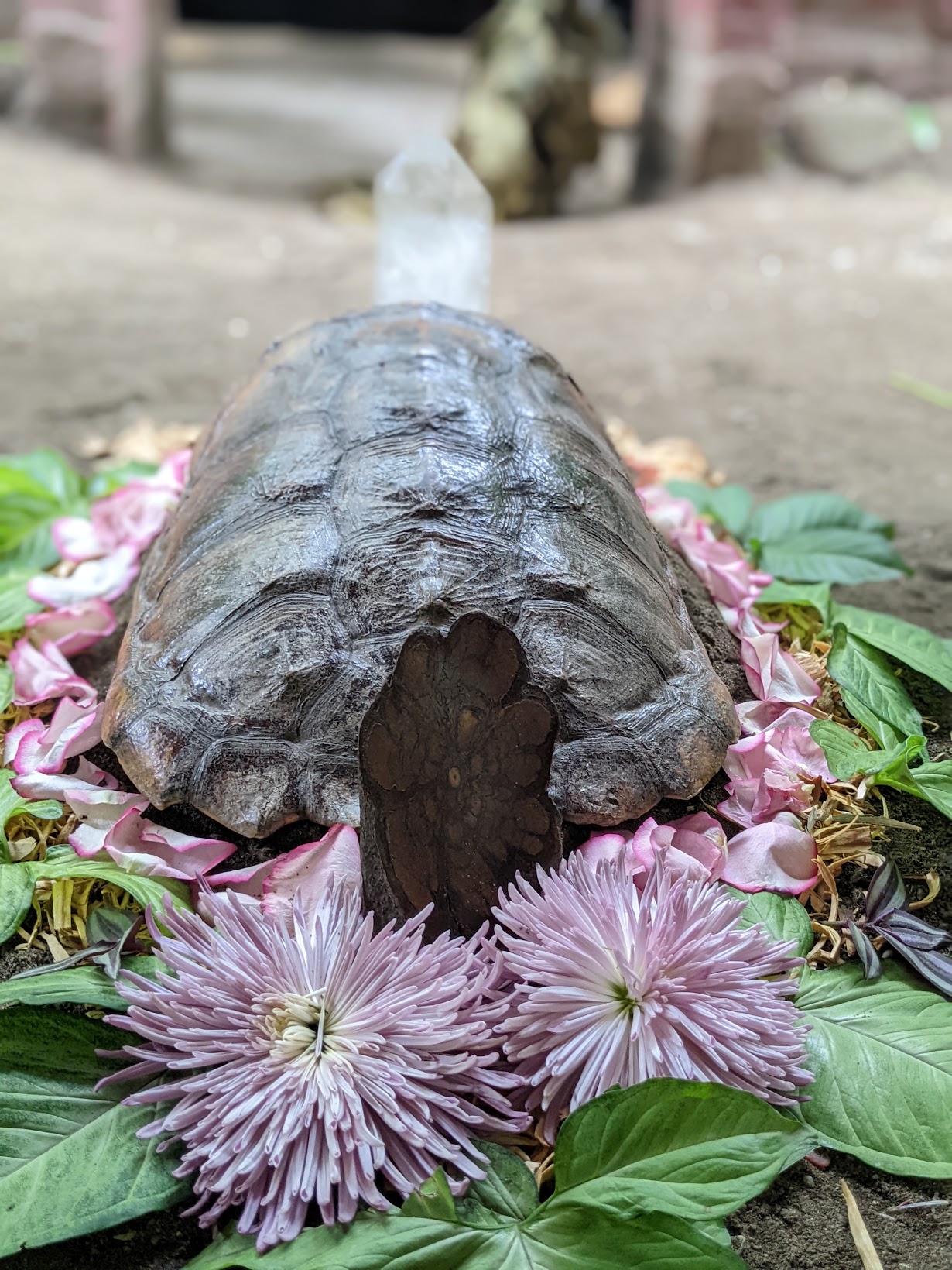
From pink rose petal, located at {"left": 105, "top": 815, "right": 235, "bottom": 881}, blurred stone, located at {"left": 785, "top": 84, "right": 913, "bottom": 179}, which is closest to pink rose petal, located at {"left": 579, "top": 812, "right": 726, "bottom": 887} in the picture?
pink rose petal, located at {"left": 105, "top": 815, "right": 235, "bottom": 881}

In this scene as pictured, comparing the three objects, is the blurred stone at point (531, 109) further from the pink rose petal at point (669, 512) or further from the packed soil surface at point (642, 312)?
the pink rose petal at point (669, 512)

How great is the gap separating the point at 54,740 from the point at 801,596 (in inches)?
50.5

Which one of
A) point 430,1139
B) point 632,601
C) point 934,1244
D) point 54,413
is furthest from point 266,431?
point 54,413

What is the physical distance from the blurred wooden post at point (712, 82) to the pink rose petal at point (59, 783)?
19.9 ft

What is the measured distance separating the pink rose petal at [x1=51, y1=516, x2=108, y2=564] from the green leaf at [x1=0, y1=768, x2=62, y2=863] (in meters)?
0.76

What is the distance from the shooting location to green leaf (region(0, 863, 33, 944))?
1542mm

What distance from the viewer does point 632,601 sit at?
A: 173cm

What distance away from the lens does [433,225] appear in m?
2.89

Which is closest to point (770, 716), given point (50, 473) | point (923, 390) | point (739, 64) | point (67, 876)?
point (67, 876)

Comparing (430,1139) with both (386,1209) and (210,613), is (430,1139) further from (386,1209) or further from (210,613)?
(210,613)

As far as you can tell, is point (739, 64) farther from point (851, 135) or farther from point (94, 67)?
point (94, 67)

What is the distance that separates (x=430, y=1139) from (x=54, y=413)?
316 cm

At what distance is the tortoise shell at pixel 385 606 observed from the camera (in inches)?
62.0

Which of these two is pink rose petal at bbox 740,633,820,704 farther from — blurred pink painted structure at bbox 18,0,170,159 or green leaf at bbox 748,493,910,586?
blurred pink painted structure at bbox 18,0,170,159
